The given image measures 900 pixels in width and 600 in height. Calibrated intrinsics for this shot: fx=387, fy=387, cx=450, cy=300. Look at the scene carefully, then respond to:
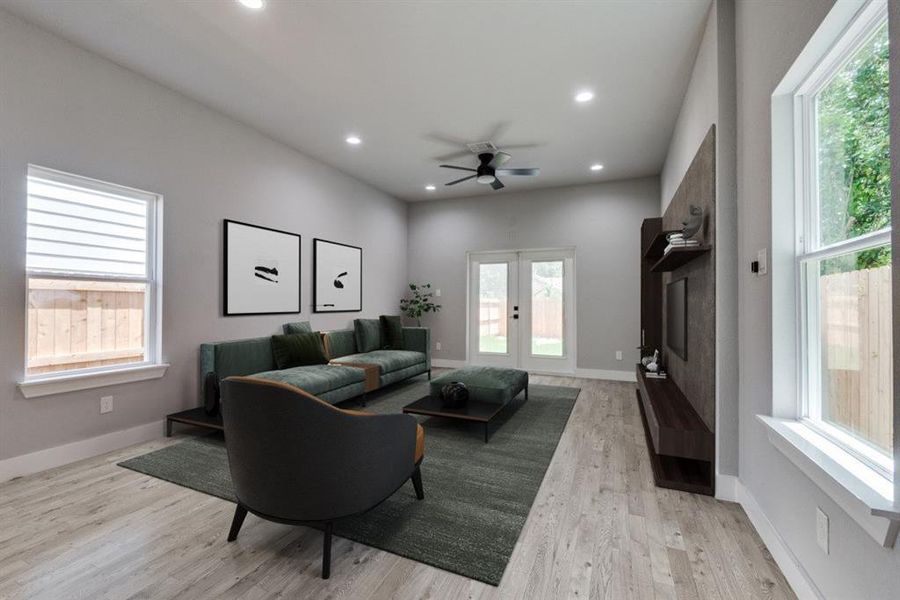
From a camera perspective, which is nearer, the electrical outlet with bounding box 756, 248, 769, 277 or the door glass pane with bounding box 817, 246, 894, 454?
the door glass pane with bounding box 817, 246, 894, 454

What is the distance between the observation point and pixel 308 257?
4.94m

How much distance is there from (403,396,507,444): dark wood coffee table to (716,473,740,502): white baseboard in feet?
5.02

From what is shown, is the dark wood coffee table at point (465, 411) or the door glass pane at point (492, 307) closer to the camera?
the dark wood coffee table at point (465, 411)

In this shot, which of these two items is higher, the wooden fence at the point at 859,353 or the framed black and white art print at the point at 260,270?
the framed black and white art print at the point at 260,270

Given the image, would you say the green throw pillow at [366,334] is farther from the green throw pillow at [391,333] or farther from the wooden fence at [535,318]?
the wooden fence at [535,318]

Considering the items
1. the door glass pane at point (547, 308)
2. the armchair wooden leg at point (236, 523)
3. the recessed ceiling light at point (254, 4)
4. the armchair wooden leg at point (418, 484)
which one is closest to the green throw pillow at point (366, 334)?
the door glass pane at point (547, 308)

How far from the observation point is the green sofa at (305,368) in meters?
3.56

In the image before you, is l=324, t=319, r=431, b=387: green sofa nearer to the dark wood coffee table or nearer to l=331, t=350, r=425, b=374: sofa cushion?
l=331, t=350, r=425, b=374: sofa cushion

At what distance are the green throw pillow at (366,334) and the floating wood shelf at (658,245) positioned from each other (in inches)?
144

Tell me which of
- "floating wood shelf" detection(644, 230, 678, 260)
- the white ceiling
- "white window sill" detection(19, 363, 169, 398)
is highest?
the white ceiling

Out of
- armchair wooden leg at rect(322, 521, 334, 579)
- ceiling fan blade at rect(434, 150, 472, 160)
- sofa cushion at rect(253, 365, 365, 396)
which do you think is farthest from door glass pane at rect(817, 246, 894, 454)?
ceiling fan blade at rect(434, 150, 472, 160)

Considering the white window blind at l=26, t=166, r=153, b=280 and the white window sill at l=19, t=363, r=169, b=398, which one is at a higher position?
the white window blind at l=26, t=166, r=153, b=280

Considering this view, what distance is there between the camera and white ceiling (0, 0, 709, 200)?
247cm

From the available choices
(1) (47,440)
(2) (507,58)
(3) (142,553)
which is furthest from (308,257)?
(3) (142,553)
